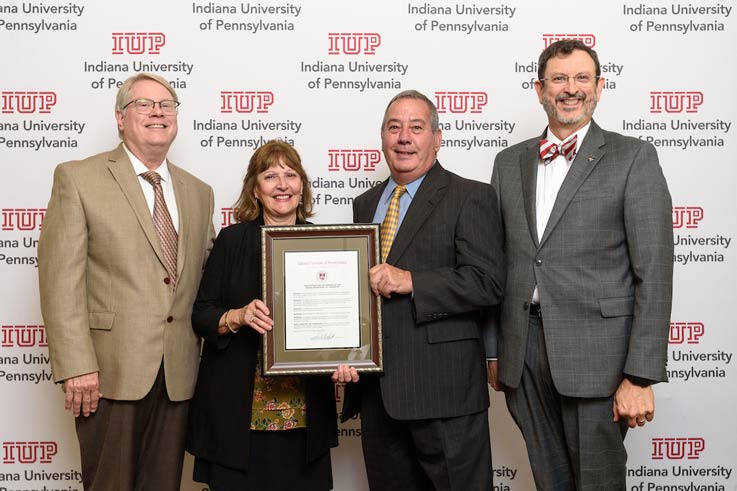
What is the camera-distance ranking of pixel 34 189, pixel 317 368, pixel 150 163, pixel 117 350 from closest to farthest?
1. pixel 317 368
2. pixel 117 350
3. pixel 150 163
4. pixel 34 189

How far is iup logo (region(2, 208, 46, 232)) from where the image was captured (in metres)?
3.29

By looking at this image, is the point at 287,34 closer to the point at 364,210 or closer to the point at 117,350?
the point at 364,210

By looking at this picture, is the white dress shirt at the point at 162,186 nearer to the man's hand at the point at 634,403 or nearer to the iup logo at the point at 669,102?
the man's hand at the point at 634,403

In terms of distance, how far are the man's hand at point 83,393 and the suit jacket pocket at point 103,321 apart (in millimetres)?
167

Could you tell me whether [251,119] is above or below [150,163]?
above

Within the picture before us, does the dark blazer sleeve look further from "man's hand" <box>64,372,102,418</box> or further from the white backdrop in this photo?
the white backdrop

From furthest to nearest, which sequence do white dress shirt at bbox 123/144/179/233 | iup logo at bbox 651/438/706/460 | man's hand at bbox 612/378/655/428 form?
iup logo at bbox 651/438/706/460 < white dress shirt at bbox 123/144/179/233 < man's hand at bbox 612/378/655/428

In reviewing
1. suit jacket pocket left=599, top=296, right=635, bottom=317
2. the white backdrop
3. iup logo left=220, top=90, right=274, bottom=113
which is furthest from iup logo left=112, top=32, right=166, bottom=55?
suit jacket pocket left=599, top=296, right=635, bottom=317

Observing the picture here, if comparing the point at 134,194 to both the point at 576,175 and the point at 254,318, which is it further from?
the point at 576,175

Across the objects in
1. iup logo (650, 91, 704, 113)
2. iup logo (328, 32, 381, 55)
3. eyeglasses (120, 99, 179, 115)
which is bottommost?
eyeglasses (120, 99, 179, 115)

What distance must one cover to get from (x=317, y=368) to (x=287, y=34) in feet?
6.16

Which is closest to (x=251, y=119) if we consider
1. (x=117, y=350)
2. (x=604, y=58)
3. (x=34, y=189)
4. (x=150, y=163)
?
(x=150, y=163)

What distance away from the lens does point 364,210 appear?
8.52ft

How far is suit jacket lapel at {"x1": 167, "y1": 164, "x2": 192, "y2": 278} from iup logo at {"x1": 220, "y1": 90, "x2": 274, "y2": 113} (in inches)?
29.4
